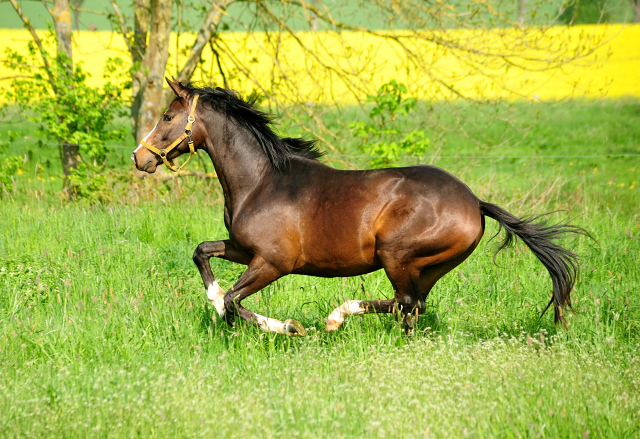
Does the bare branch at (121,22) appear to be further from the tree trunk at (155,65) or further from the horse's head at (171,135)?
the horse's head at (171,135)

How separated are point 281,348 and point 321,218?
103 centimetres

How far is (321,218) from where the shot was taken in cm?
452

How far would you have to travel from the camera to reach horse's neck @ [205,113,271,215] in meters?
4.79

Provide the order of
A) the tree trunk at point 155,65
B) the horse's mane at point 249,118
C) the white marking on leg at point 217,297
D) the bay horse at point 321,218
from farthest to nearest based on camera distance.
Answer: the tree trunk at point 155,65 → the horse's mane at point 249,118 → the white marking on leg at point 217,297 → the bay horse at point 321,218

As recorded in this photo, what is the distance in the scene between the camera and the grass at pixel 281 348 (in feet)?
10.5

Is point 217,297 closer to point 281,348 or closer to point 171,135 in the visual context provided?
point 281,348

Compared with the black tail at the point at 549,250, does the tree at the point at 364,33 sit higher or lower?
higher

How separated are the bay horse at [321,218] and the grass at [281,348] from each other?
0.37m

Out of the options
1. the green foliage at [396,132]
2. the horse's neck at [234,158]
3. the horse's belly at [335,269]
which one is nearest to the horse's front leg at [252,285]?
the horse's belly at [335,269]

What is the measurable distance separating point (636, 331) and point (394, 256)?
214cm

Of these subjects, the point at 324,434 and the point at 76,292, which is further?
the point at 76,292

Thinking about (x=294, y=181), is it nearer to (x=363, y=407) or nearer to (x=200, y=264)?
(x=200, y=264)

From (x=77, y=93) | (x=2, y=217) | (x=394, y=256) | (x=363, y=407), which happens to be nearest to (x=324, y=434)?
(x=363, y=407)

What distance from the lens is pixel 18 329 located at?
457 centimetres
